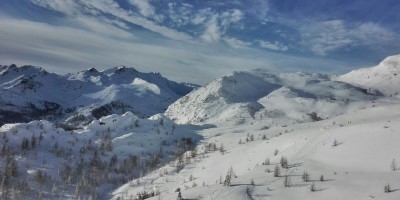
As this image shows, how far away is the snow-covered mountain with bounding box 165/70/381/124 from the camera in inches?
1982

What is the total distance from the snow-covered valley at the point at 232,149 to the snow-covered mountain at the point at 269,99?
16cm

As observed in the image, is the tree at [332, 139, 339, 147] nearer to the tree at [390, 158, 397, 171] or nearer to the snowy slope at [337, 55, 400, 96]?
the tree at [390, 158, 397, 171]

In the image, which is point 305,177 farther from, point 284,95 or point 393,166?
point 284,95

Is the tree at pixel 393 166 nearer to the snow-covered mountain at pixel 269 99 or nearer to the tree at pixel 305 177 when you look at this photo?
the tree at pixel 305 177

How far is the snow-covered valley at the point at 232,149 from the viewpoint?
15401mm

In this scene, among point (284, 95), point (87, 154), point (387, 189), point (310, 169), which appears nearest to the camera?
point (387, 189)

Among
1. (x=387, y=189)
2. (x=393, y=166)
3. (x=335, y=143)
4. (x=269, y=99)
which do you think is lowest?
(x=387, y=189)

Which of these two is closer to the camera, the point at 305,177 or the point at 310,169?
the point at 305,177

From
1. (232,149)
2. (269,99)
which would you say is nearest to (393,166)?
(232,149)

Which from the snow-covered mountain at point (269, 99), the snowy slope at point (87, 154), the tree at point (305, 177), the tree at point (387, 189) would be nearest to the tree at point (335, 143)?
the tree at point (305, 177)

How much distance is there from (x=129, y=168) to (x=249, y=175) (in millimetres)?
16985

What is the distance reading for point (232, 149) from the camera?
94.1 feet

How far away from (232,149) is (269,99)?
29874mm

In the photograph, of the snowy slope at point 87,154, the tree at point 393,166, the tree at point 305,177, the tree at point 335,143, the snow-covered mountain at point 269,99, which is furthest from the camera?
the snow-covered mountain at point 269,99
